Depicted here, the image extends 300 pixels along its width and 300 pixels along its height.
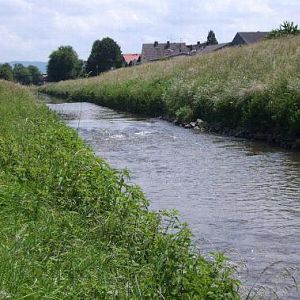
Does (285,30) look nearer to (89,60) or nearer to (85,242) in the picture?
(85,242)

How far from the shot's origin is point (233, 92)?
21.6 metres

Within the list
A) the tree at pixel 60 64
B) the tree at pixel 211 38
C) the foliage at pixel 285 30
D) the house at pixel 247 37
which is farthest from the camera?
the tree at pixel 211 38

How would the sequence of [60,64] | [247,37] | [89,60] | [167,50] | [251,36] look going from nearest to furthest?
[247,37]
[251,36]
[89,60]
[60,64]
[167,50]

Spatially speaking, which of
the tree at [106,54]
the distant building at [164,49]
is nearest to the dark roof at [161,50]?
the distant building at [164,49]

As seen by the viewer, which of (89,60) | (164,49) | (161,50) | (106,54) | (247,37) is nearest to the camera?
(247,37)

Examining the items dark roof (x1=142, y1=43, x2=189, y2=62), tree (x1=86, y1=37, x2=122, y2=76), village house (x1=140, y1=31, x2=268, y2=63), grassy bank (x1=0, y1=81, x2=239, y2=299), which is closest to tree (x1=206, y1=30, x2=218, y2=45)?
village house (x1=140, y1=31, x2=268, y2=63)

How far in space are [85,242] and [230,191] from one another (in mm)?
5493

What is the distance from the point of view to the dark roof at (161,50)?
105875 mm

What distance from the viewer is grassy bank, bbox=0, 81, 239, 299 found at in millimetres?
4848

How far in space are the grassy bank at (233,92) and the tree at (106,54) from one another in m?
54.6

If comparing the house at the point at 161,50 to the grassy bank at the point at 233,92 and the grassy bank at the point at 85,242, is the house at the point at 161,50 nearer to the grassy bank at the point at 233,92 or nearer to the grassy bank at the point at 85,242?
the grassy bank at the point at 233,92

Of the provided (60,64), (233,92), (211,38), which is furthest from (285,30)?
(211,38)

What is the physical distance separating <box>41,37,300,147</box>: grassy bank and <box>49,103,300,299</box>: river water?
101 cm

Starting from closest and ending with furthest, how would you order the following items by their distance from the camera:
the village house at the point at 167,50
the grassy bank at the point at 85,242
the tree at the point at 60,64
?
→ the grassy bank at the point at 85,242
the village house at the point at 167,50
the tree at the point at 60,64
